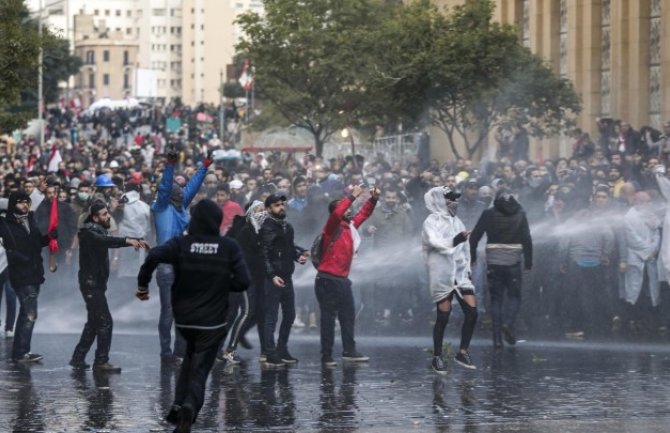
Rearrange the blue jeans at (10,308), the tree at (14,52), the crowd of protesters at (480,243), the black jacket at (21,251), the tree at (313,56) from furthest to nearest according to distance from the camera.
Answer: the tree at (313,56), the tree at (14,52), the crowd of protesters at (480,243), the blue jeans at (10,308), the black jacket at (21,251)

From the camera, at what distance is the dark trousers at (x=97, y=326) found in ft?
51.2

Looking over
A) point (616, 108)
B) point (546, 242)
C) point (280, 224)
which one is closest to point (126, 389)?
point (280, 224)

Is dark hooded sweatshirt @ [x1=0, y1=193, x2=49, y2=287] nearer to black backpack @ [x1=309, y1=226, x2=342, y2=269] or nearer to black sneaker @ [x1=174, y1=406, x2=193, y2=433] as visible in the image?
black backpack @ [x1=309, y1=226, x2=342, y2=269]

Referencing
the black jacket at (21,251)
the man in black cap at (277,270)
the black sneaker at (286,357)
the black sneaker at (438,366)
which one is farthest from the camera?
the black jacket at (21,251)

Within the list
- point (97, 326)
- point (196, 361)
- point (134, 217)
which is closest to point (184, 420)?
point (196, 361)

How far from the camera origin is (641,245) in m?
19.7

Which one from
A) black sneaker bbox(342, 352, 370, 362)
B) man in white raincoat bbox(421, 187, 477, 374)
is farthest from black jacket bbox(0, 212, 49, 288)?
man in white raincoat bbox(421, 187, 477, 374)

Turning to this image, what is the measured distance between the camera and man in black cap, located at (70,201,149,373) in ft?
51.0

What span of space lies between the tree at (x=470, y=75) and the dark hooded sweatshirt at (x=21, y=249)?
55.1 feet

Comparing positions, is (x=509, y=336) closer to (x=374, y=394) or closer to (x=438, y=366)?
(x=438, y=366)

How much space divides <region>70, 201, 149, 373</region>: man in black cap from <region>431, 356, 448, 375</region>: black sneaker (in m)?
2.66

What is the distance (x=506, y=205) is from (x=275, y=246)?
9.16 ft

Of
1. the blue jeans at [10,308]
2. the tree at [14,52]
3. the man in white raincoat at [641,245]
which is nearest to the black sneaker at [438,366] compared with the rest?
the man in white raincoat at [641,245]

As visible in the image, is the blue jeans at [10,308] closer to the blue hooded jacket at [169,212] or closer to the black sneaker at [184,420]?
the blue hooded jacket at [169,212]
